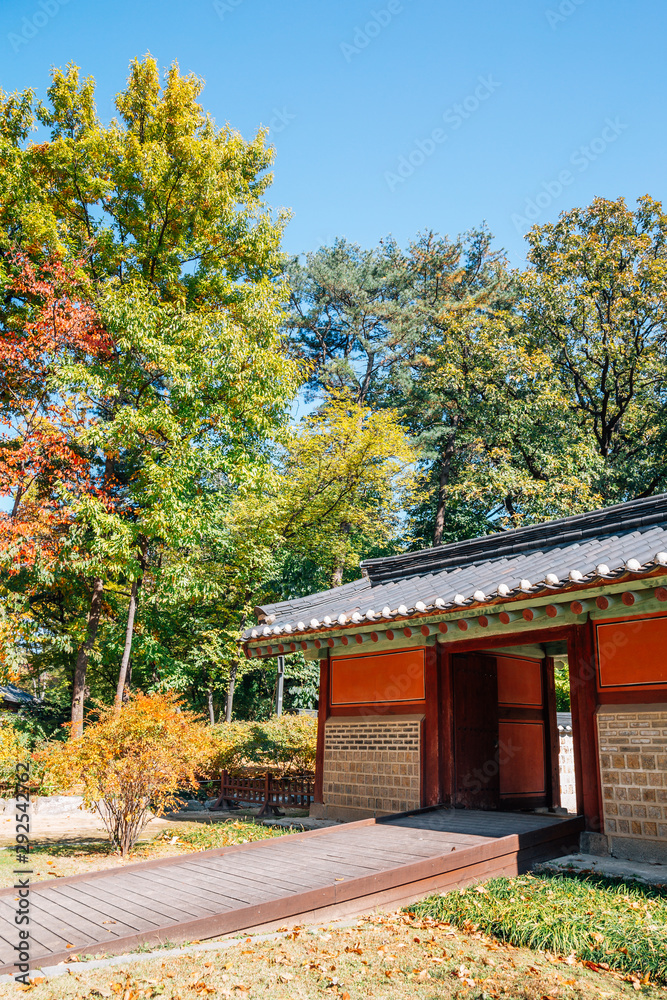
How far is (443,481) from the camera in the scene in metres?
24.6

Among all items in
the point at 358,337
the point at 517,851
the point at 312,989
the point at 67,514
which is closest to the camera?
the point at 312,989

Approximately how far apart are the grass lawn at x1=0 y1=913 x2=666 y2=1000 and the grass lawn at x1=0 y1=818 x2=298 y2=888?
3.16 meters

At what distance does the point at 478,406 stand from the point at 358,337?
28.4 feet

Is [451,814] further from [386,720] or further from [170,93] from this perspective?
[170,93]

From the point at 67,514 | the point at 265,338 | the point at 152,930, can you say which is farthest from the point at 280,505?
the point at 152,930

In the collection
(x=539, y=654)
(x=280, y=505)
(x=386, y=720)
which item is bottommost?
(x=386, y=720)

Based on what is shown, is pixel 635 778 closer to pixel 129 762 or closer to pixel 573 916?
pixel 573 916

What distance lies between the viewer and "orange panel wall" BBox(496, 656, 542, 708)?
33.4 feet

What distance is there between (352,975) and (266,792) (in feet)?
24.8

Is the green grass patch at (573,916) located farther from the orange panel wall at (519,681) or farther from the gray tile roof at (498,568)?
the orange panel wall at (519,681)

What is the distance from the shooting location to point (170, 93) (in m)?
15.7

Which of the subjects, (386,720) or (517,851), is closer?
(517,851)

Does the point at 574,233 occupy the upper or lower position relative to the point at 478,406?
upper

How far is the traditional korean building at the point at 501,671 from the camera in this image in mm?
6523
